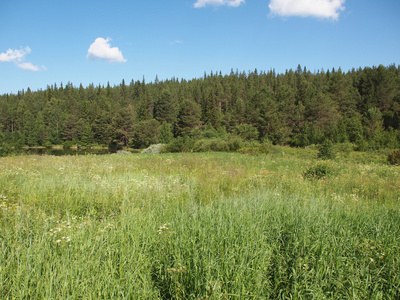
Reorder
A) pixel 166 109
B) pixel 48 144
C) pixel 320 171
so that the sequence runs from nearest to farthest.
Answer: pixel 320 171 → pixel 48 144 → pixel 166 109

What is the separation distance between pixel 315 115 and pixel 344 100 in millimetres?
12226

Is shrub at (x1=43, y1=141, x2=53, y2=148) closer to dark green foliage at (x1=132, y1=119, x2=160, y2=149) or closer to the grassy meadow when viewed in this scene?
dark green foliage at (x1=132, y1=119, x2=160, y2=149)

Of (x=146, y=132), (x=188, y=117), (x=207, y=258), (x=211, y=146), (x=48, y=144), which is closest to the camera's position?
(x=207, y=258)

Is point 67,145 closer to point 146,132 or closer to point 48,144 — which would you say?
point 48,144

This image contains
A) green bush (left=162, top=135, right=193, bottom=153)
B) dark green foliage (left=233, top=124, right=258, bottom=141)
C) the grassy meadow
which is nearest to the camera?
the grassy meadow

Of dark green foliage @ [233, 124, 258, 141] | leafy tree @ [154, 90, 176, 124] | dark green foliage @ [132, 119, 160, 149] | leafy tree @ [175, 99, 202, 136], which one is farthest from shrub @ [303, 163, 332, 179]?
leafy tree @ [154, 90, 176, 124]

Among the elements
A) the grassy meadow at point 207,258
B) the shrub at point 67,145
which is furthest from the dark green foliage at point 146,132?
the grassy meadow at point 207,258

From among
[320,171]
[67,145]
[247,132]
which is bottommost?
[67,145]

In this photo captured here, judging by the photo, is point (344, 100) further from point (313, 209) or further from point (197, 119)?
point (313, 209)

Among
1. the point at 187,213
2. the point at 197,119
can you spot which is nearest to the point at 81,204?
the point at 187,213

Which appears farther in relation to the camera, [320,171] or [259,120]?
[259,120]

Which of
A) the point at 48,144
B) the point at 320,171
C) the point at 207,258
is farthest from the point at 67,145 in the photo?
the point at 207,258

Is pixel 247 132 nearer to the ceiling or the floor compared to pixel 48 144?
nearer to the ceiling

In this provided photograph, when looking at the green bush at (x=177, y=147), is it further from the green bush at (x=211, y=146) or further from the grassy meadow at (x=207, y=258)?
the grassy meadow at (x=207, y=258)
